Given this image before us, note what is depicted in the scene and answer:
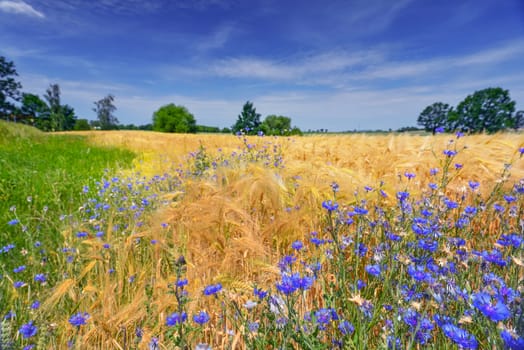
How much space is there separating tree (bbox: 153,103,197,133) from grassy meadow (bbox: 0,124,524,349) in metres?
57.1

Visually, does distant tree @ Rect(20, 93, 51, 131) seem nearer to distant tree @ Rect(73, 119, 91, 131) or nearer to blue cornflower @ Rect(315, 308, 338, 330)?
distant tree @ Rect(73, 119, 91, 131)

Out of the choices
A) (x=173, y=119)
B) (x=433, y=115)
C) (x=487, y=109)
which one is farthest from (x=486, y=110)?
(x=173, y=119)

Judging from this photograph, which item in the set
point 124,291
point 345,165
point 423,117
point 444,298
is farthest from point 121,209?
point 423,117

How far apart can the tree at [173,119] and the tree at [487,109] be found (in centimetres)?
5705

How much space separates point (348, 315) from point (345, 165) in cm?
319

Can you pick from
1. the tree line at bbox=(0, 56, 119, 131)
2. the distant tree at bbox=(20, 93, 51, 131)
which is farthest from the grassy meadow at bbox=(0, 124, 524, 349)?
the distant tree at bbox=(20, 93, 51, 131)

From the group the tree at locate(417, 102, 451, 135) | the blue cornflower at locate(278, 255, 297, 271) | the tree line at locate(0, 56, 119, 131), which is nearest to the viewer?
the blue cornflower at locate(278, 255, 297, 271)

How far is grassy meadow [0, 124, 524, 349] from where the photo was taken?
0.82 meters

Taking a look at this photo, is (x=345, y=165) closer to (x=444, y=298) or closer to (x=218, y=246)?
(x=218, y=246)

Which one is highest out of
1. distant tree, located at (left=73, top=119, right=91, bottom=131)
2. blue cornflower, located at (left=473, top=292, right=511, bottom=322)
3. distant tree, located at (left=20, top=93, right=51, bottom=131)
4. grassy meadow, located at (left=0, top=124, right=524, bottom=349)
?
distant tree, located at (left=20, top=93, right=51, bottom=131)

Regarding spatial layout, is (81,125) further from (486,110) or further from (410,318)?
(486,110)

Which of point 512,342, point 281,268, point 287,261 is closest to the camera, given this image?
point 512,342

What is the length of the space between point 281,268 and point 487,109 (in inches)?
2810

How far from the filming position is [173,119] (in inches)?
2253
